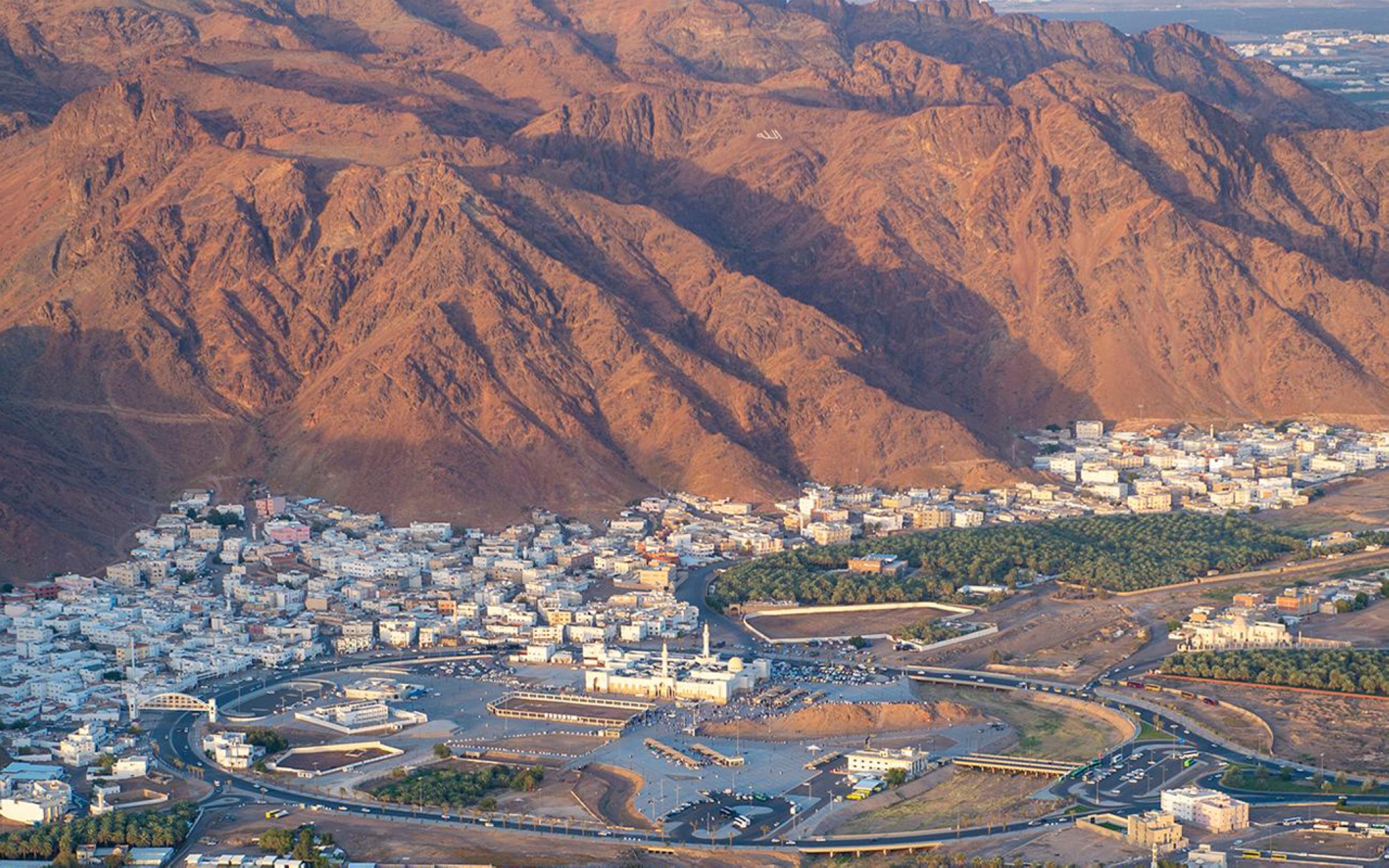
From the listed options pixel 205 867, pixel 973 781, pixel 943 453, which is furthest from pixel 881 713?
pixel 943 453

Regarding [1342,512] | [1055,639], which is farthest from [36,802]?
[1342,512]

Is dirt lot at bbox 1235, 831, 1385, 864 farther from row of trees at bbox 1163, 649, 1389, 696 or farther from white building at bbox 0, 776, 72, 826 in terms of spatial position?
white building at bbox 0, 776, 72, 826

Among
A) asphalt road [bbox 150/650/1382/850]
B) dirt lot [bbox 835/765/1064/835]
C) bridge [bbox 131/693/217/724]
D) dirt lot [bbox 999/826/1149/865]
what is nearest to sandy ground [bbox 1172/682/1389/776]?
asphalt road [bbox 150/650/1382/850]

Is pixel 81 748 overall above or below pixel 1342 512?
below

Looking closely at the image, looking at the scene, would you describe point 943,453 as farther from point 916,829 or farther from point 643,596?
point 916,829

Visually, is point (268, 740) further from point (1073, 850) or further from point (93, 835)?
point (1073, 850)
